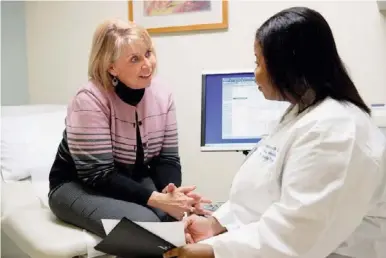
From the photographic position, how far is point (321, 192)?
1.01 metres

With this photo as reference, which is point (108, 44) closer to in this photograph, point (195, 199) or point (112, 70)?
point (112, 70)

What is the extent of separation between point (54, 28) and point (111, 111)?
1248 millimetres

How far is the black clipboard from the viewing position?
114 centimetres

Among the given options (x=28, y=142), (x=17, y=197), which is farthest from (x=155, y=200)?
(x=28, y=142)

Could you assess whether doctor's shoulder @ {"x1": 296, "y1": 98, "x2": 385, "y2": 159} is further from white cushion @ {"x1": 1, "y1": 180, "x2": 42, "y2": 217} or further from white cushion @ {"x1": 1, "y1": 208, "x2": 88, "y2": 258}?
white cushion @ {"x1": 1, "y1": 180, "x2": 42, "y2": 217}

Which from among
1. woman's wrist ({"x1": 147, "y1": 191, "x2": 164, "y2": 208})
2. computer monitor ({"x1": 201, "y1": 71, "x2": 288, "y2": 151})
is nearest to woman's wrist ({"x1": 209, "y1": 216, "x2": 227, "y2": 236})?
woman's wrist ({"x1": 147, "y1": 191, "x2": 164, "y2": 208})

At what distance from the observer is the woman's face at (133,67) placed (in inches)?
64.4

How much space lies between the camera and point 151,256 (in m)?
1.23

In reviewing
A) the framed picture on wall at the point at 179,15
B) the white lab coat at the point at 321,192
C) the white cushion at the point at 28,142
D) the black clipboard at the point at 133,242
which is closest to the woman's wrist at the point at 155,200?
the black clipboard at the point at 133,242

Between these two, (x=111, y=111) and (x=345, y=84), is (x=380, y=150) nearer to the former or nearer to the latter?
(x=345, y=84)

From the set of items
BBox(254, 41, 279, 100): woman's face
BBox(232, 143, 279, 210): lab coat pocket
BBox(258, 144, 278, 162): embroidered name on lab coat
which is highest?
BBox(254, 41, 279, 100): woman's face

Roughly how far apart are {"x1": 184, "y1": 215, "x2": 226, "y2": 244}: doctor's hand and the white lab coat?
20cm

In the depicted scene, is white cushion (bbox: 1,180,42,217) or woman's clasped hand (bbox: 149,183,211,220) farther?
white cushion (bbox: 1,180,42,217)

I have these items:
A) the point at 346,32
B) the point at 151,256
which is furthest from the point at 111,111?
the point at 346,32
